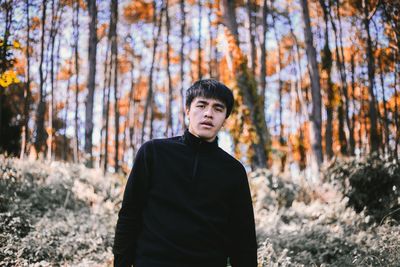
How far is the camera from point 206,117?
2258mm

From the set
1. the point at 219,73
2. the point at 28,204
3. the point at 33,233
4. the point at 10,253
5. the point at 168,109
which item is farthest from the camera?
the point at 219,73

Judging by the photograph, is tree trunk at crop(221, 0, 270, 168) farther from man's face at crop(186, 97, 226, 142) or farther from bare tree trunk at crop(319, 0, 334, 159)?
man's face at crop(186, 97, 226, 142)

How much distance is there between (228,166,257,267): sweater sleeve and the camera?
2236 mm

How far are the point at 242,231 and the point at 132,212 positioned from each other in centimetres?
66

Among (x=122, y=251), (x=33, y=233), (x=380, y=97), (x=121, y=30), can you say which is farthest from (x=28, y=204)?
(x=121, y=30)

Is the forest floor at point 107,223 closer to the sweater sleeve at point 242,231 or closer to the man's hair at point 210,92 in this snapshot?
the sweater sleeve at point 242,231

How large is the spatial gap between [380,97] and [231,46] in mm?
6932

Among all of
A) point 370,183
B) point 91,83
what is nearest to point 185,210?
point 370,183

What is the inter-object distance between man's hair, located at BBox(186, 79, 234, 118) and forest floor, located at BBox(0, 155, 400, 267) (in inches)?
81.8

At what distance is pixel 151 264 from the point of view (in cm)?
198

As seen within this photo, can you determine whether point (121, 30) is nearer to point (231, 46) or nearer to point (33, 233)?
point (231, 46)

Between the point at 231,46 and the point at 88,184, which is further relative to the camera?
the point at 231,46

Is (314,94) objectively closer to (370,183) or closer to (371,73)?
(371,73)

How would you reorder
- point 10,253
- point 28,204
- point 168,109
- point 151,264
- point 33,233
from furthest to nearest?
point 168,109 → point 28,204 → point 33,233 → point 10,253 → point 151,264
